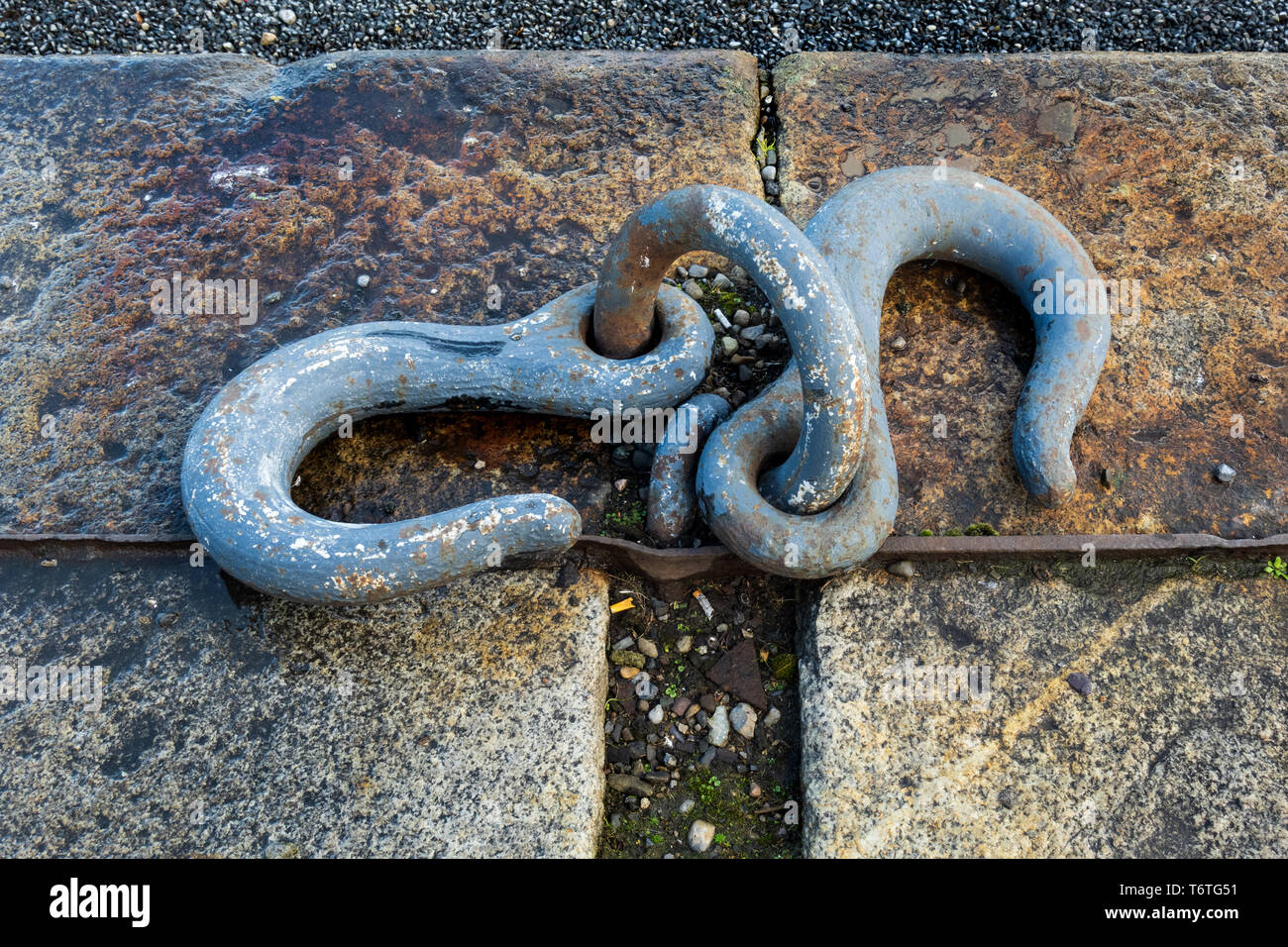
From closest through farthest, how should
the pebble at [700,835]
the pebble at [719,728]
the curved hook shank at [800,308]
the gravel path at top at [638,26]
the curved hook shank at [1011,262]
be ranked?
1. the curved hook shank at [800,308]
2. the pebble at [700,835]
3. the pebble at [719,728]
4. the curved hook shank at [1011,262]
5. the gravel path at top at [638,26]

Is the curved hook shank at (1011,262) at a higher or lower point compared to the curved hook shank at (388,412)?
higher

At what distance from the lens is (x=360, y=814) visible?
1.90m

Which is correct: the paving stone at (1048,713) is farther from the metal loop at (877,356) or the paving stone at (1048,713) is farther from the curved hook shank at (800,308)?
the curved hook shank at (800,308)

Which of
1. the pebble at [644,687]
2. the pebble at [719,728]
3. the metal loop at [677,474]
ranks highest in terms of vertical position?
the metal loop at [677,474]

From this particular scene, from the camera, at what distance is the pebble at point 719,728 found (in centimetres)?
211

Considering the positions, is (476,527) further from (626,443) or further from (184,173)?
(184,173)

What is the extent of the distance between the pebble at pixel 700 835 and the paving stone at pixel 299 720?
8.3 inches

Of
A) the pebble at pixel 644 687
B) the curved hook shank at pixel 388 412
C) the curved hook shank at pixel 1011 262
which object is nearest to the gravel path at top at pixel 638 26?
the curved hook shank at pixel 1011 262

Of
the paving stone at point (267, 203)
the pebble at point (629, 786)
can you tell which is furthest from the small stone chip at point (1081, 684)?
the paving stone at point (267, 203)

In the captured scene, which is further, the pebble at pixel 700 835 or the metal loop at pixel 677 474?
the metal loop at pixel 677 474

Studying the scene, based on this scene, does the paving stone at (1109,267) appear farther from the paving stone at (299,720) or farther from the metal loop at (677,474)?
the paving stone at (299,720)

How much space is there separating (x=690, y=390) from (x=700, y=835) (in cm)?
104

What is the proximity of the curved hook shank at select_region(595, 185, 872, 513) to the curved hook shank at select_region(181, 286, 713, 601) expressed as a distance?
32cm

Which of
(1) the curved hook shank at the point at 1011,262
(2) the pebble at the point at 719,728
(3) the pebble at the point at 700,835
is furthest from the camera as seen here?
(1) the curved hook shank at the point at 1011,262
